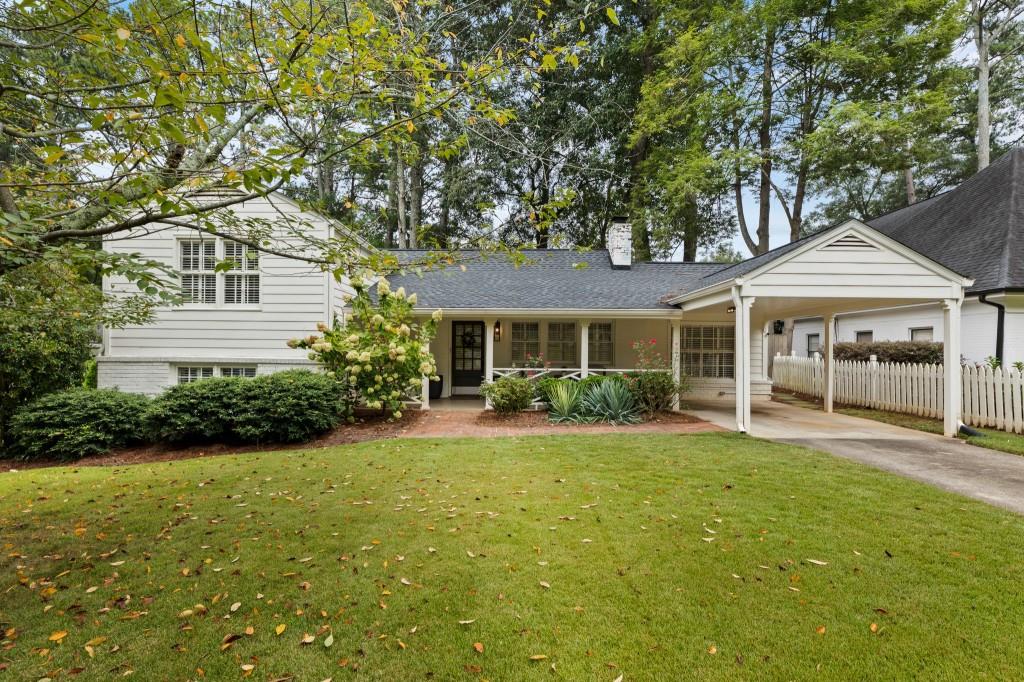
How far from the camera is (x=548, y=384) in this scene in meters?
10.1

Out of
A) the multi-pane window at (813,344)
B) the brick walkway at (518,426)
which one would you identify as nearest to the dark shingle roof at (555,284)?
the brick walkway at (518,426)

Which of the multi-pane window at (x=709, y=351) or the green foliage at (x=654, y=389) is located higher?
the multi-pane window at (x=709, y=351)

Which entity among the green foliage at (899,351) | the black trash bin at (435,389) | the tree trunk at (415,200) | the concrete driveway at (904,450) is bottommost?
the concrete driveway at (904,450)

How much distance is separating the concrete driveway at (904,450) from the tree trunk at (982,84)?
1433 cm

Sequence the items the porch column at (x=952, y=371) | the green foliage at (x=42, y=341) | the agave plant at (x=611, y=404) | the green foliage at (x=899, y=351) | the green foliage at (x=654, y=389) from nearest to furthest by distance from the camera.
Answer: the green foliage at (x=42, y=341), the porch column at (x=952, y=371), the agave plant at (x=611, y=404), the green foliage at (x=654, y=389), the green foliage at (x=899, y=351)

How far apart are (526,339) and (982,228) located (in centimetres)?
1225

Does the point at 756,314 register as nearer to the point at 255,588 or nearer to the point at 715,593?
the point at 715,593

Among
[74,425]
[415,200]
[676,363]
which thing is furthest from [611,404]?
[415,200]

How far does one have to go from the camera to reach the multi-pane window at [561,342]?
1285 centimetres

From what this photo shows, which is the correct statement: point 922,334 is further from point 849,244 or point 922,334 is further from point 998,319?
point 849,244

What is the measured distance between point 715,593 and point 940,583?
156 cm

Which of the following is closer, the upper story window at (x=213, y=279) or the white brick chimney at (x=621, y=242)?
the upper story window at (x=213, y=279)

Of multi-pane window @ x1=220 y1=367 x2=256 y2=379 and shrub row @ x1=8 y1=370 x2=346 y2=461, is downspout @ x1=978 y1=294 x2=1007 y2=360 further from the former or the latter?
multi-pane window @ x1=220 y1=367 x2=256 y2=379

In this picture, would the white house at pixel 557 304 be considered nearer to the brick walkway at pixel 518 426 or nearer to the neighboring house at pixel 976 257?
the neighboring house at pixel 976 257
